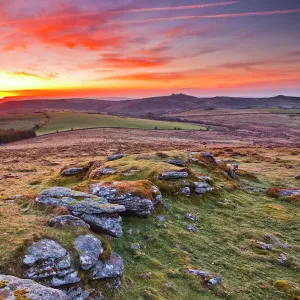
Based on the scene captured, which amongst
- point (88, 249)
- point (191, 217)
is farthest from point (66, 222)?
point (191, 217)

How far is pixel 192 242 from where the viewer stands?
15820 millimetres

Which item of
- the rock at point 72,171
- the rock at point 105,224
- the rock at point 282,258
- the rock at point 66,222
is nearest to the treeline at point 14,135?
the rock at point 72,171

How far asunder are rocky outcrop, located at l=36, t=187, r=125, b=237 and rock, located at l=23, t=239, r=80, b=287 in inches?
133

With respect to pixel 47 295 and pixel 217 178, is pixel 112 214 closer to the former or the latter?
pixel 47 295

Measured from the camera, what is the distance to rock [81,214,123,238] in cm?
1352

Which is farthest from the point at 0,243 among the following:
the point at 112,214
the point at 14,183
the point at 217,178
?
the point at 217,178

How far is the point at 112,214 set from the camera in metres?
14.3

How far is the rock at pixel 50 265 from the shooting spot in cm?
933

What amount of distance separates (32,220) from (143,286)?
631 cm

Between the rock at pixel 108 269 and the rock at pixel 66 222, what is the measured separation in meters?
2.23

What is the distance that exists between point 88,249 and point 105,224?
8.94 feet

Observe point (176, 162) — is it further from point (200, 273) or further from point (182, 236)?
point (200, 273)

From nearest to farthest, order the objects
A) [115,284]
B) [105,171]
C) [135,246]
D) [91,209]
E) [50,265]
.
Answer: [50,265] < [115,284] < [91,209] < [135,246] < [105,171]

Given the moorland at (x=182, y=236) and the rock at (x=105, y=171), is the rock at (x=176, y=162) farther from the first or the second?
the rock at (x=105, y=171)
